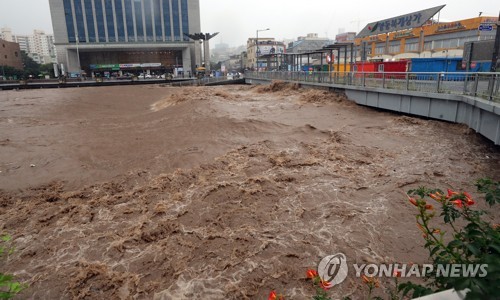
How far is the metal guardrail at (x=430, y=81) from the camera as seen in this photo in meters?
11.6

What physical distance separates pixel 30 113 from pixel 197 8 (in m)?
66.4

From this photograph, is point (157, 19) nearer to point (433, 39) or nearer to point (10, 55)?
point (10, 55)

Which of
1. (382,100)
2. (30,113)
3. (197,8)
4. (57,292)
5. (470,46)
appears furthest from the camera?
(197,8)

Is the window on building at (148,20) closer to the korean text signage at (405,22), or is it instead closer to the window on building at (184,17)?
the window on building at (184,17)

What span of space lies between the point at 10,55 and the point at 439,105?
93.4 meters

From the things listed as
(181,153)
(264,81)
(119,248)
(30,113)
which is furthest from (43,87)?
(119,248)

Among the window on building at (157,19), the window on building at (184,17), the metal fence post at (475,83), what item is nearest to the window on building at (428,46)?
the metal fence post at (475,83)

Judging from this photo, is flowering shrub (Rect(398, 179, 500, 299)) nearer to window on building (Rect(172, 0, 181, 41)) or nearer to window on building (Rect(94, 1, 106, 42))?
window on building (Rect(172, 0, 181, 41))

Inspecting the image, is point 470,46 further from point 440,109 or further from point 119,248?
point 119,248

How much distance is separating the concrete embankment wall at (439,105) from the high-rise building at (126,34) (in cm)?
6434

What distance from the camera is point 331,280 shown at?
18.2ft

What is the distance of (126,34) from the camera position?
7806 centimetres

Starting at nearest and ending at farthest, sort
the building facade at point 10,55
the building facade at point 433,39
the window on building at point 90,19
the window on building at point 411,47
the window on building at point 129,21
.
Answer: the building facade at point 433,39, the window on building at point 411,47, the building facade at point 10,55, the window on building at point 90,19, the window on building at point 129,21

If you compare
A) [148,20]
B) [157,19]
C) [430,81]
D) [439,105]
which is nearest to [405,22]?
[430,81]
